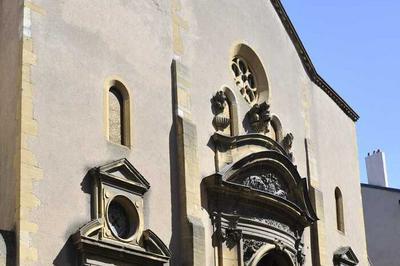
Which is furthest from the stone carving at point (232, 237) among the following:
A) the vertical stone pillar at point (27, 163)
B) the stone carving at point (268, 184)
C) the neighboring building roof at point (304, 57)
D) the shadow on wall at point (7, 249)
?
the neighboring building roof at point (304, 57)

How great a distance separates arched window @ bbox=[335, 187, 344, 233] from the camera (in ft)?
88.0

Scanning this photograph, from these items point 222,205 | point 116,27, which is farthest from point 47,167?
point 222,205

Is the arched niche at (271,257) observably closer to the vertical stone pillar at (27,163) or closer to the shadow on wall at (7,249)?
the vertical stone pillar at (27,163)

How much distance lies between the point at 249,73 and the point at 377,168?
18492 mm

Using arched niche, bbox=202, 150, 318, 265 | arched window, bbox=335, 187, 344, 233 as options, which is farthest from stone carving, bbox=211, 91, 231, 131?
arched window, bbox=335, 187, 344, 233

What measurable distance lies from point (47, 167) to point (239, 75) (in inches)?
347

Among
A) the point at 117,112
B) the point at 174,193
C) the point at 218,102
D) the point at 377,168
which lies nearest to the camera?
the point at 117,112

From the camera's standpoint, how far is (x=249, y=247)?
68.0 feet

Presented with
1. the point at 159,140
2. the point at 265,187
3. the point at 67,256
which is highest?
the point at 159,140

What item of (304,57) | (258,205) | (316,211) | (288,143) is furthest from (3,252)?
(304,57)

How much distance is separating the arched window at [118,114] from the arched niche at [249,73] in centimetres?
548

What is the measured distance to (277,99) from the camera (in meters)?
24.5

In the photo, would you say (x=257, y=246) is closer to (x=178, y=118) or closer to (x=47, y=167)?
(x=178, y=118)

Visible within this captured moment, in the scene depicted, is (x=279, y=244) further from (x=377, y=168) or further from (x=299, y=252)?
(x=377, y=168)
